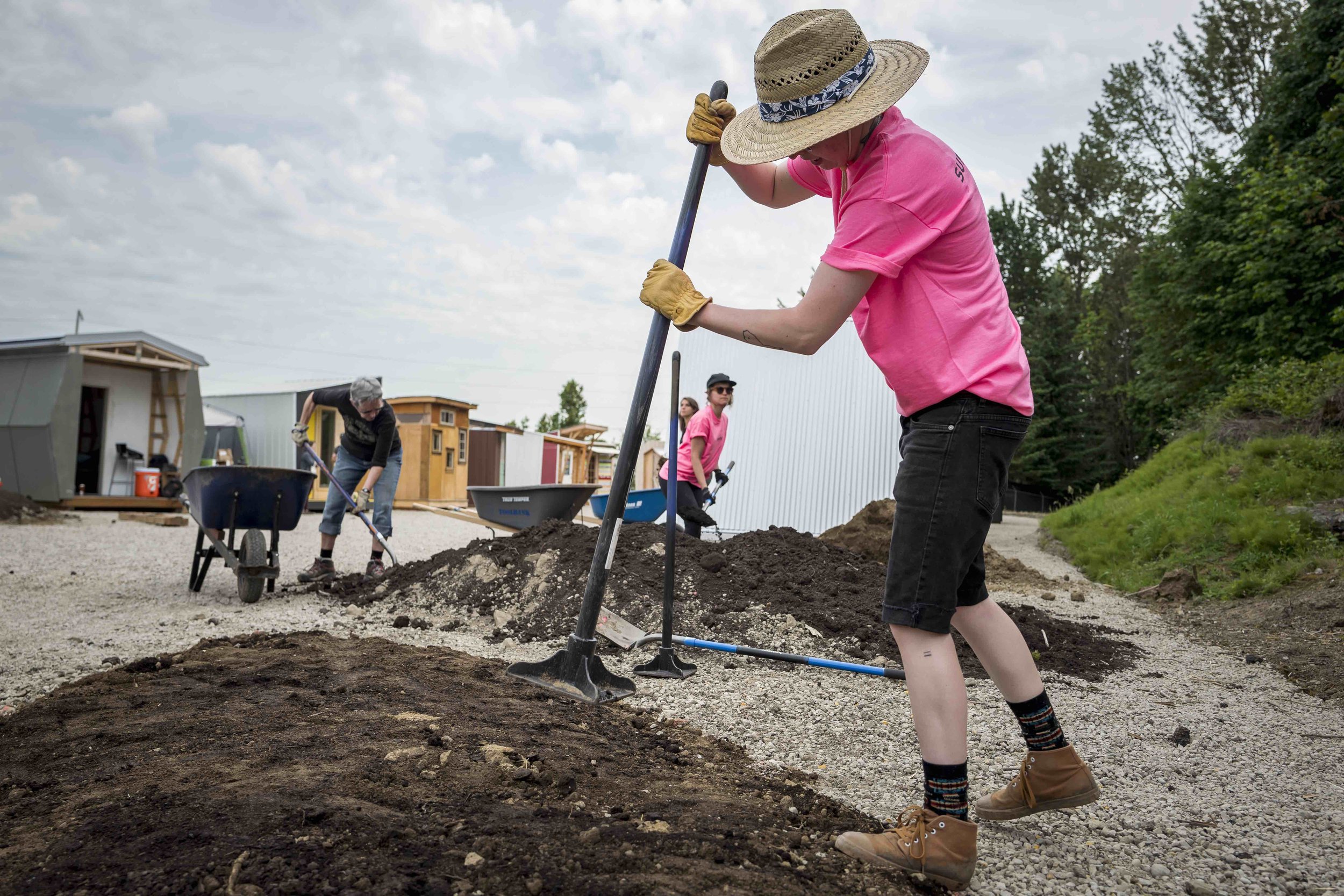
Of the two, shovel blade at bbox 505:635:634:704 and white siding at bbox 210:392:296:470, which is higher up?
white siding at bbox 210:392:296:470

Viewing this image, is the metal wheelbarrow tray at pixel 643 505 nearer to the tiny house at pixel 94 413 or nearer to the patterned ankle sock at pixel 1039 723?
the patterned ankle sock at pixel 1039 723

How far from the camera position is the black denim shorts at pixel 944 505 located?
1.75 m

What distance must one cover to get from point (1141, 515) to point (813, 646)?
6792 mm

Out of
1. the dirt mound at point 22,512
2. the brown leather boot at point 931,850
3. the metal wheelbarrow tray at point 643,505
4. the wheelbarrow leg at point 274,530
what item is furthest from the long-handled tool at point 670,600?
the dirt mound at point 22,512

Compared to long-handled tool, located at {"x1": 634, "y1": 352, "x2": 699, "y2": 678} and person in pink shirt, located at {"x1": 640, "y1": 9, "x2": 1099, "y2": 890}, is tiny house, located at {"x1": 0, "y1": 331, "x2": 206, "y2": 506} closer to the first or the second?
long-handled tool, located at {"x1": 634, "y1": 352, "x2": 699, "y2": 678}

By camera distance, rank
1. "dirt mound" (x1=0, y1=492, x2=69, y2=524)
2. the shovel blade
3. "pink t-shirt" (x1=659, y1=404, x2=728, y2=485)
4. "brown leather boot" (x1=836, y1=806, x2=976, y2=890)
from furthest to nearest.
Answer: "dirt mound" (x1=0, y1=492, x2=69, y2=524) → "pink t-shirt" (x1=659, y1=404, x2=728, y2=485) → the shovel blade → "brown leather boot" (x1=836, y1=806, x2=976, y2=890)

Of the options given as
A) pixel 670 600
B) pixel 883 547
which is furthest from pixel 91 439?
pixel 670 600

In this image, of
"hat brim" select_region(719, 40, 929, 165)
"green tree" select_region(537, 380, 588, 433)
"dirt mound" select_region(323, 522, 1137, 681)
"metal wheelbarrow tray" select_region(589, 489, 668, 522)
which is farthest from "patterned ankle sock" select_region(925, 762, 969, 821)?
"green tree" select_region(537, 380, 588, 433)

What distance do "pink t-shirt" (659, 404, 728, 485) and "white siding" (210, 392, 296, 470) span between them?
14.0 m

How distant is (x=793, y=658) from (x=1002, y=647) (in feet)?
4.94

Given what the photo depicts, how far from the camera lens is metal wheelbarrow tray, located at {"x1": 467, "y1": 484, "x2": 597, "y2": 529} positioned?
7.63 metres

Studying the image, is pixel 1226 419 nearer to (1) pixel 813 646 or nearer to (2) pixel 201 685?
(1) pixel 813 646

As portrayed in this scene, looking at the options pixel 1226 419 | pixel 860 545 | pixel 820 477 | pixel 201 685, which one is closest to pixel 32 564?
pixel 201 685

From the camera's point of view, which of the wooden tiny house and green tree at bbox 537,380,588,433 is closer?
the wooden tiny house
